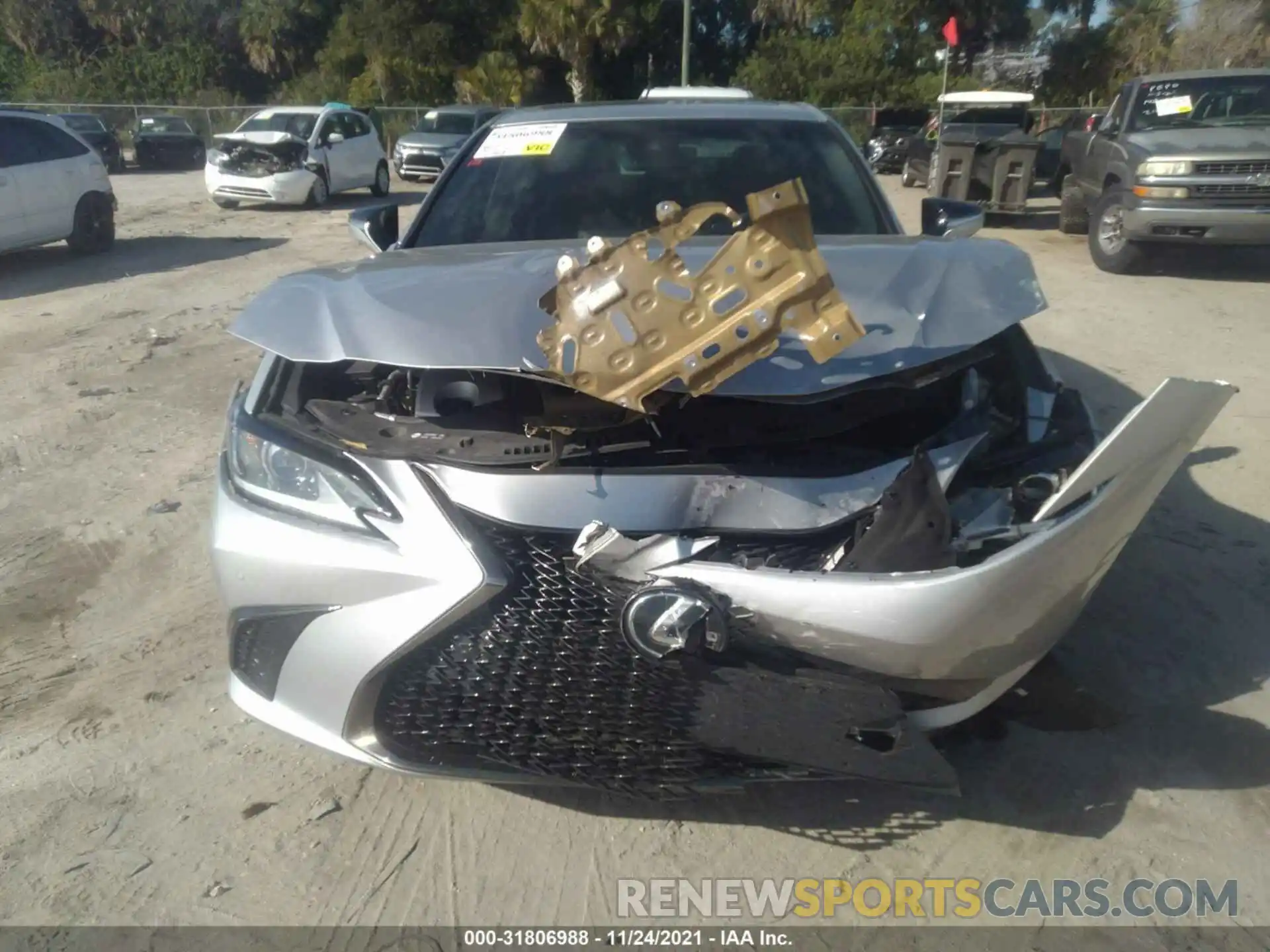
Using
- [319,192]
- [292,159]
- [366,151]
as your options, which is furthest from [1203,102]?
[366,151]

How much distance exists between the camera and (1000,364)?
3.04 m

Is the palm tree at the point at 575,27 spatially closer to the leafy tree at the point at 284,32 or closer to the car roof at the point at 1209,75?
the leafy tree at the point at 284,32

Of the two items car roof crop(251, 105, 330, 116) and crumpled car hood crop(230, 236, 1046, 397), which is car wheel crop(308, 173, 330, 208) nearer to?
car roof crop(251, 105, 330, 116)

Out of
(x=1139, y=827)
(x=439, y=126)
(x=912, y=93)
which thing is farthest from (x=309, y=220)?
(x=912, y=93)

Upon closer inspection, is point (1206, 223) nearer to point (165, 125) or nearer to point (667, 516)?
point (667, 516)

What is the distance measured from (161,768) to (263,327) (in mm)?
1285

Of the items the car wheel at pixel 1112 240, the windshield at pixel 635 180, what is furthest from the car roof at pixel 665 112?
the car wheel at pixel 1112 240

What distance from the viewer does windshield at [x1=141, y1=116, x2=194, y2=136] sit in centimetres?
2838

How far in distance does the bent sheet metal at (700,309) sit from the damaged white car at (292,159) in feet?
51.6

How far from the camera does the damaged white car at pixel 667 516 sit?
2.23m

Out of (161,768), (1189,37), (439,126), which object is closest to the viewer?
(161,768)

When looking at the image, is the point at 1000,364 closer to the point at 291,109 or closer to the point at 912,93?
the point at 291,109

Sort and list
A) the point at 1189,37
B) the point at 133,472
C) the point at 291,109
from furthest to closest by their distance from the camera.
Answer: the point at 1189,37 < the point at 291,109 < the point at 133,472
